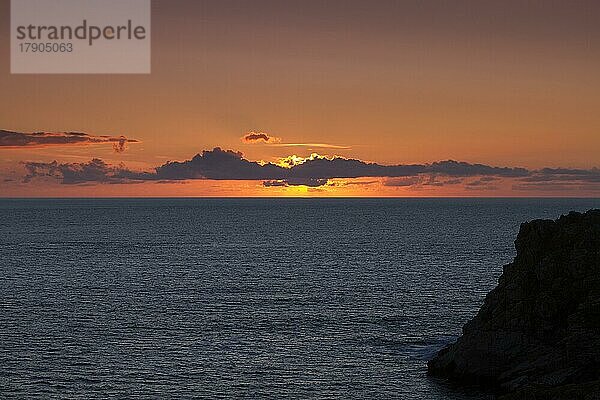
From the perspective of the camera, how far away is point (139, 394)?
56812mm

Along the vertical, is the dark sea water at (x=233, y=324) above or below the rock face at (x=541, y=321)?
below

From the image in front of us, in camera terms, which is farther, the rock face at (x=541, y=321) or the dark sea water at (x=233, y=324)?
the dark sea water at (x=233, y=324)

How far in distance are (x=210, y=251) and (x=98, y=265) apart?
34.9 m

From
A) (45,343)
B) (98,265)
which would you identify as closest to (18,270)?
(98,265)

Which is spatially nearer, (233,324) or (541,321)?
(541,321)

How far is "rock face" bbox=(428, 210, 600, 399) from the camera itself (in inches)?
2148

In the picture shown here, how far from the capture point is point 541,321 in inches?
2296

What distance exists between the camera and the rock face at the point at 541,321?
2148 inches

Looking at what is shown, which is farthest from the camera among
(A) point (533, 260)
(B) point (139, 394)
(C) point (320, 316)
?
(C) point (320, 316)

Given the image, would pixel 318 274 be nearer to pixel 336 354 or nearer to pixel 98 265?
pixel 98 265

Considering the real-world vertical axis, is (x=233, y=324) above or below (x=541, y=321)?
below

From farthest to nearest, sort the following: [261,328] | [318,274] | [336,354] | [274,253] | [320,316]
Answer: [274,253]
[318,274]
[320,316]
[261,328]
[336,354]

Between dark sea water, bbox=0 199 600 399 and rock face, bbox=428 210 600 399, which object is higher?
rock face, bbox=428 210 600 399

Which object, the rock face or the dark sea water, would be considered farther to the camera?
the dark sea water
